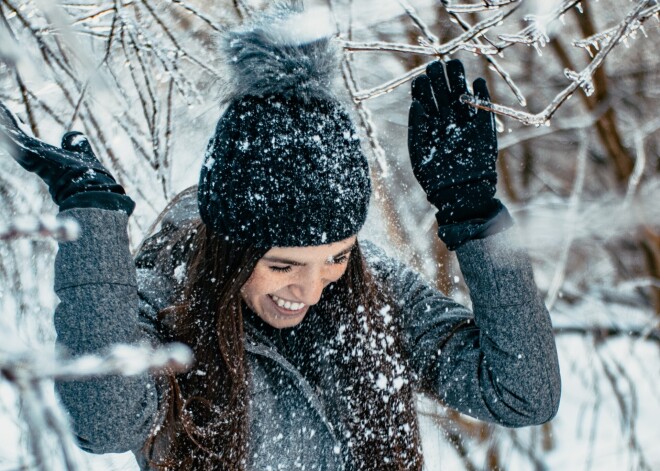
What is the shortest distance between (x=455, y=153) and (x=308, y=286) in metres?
0.41

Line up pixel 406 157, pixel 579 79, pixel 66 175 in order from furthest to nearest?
pixel 406 157, pixel 66 175, pixel 579 79

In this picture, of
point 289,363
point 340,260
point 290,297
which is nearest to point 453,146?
point 340,260

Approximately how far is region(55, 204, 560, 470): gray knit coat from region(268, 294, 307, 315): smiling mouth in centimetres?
11

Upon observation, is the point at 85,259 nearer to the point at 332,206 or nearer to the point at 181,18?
the point at 332,206

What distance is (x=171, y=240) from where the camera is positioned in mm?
1735

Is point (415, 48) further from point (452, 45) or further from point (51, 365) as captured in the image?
point (51, 365)

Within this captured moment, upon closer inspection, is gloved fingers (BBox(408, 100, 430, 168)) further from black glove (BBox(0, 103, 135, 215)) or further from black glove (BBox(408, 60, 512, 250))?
black glove (BBox(0, 103, 135, 215))

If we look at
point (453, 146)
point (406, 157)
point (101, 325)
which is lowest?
point (406, 157)

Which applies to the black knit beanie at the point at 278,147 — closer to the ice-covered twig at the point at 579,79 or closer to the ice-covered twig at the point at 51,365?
the ice-covered twig at the point at 579,79

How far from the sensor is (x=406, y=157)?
3.52 meters

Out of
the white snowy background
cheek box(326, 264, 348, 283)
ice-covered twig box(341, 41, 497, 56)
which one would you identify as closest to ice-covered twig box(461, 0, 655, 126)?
the white snowy background

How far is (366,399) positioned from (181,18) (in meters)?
1.14

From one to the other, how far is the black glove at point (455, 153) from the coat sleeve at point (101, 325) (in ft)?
2.07

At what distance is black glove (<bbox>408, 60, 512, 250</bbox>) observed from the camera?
59.7 inches
